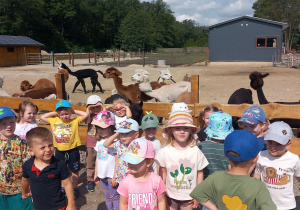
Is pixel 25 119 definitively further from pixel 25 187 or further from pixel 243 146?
pixel 243 146

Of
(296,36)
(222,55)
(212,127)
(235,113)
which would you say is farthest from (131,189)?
(296,36)

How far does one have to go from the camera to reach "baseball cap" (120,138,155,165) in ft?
7.27

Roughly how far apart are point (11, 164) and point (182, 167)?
174 cm

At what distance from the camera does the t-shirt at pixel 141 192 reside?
90.5 inches

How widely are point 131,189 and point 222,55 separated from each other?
2884 cm

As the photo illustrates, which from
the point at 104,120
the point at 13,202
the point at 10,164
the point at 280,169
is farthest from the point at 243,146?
the point at 13,202

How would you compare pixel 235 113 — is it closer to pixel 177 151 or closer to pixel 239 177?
pixel 177 151

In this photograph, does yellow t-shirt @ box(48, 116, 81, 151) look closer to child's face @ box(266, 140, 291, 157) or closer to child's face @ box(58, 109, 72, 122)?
child's face @ box(58, 109, 72, 122)

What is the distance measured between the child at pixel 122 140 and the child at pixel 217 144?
0.74 metres

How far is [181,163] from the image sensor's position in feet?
8.59

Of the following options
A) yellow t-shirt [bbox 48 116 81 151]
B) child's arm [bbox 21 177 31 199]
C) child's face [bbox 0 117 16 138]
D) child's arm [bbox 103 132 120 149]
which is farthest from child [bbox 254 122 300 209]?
child's face [bbox 0 117 16 138]

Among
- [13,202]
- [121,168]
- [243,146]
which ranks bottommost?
[13,202]

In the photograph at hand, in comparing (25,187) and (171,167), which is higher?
(171,167)

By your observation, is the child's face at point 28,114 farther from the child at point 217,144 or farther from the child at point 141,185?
the child at point 217,144
